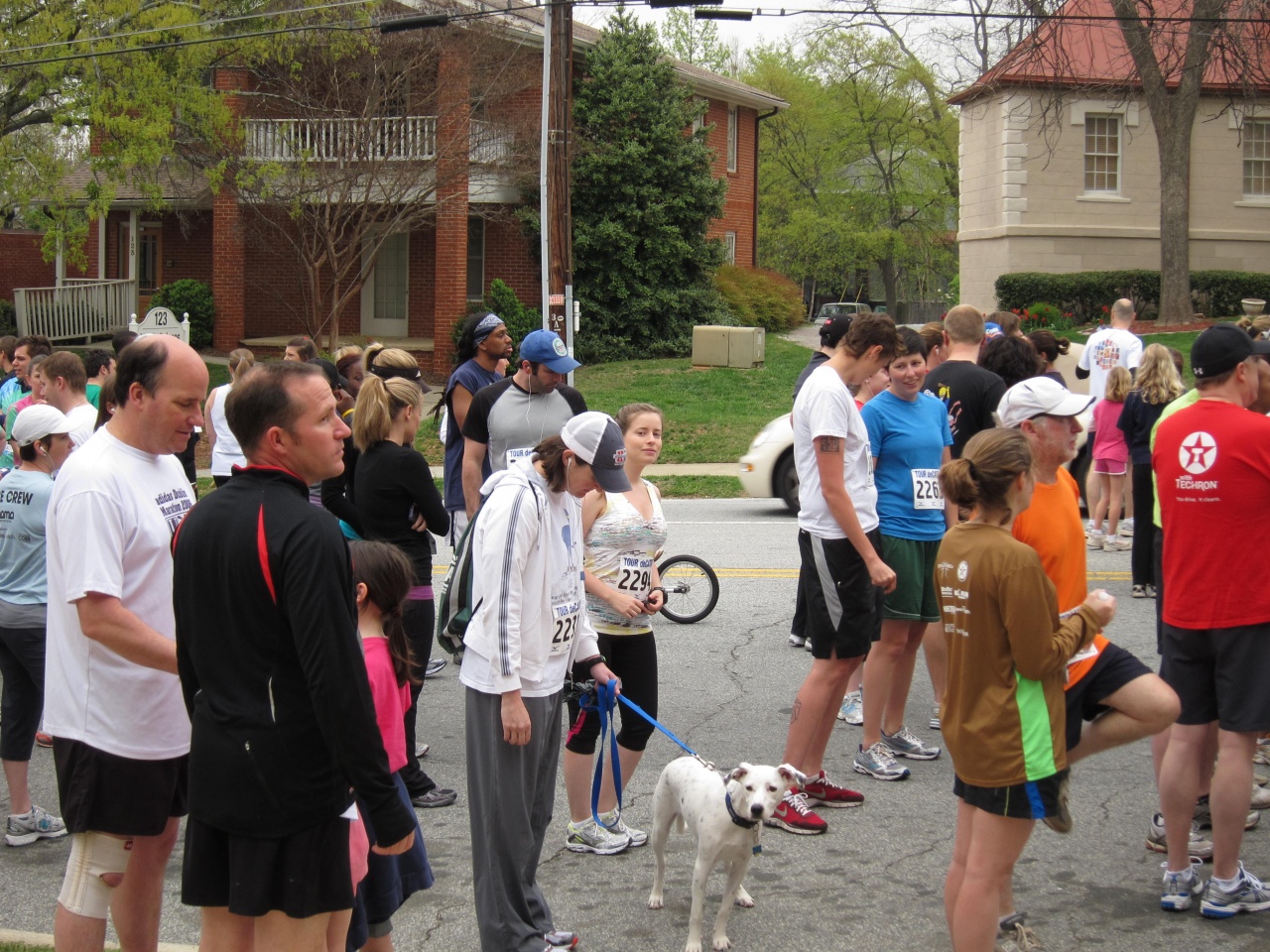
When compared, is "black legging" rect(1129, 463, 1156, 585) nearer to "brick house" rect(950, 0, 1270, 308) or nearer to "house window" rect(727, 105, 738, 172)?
"brick house" rect(950, 0, 1270, 308)

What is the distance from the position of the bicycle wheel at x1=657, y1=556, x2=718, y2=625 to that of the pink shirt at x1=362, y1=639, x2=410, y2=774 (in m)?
5.27

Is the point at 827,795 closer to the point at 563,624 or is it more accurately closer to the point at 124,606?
the point at 563,624

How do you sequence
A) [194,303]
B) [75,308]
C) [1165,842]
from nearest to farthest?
[1165,842] → [194,303] → [75,308]

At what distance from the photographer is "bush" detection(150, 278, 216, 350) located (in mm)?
29875

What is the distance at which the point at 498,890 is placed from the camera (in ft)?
13.6

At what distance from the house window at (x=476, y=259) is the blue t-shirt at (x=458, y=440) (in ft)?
75.9

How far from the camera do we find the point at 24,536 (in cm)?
543

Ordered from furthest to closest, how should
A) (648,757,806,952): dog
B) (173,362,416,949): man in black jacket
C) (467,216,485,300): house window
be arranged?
(467,216,485,300): house window, (648,757,806,952): dog, (173,362,416,949): man in black jacket

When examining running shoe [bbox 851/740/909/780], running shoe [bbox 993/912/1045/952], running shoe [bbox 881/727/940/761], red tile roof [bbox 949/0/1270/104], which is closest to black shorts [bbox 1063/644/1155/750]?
running shoe [bbox 993/912/1045/952]

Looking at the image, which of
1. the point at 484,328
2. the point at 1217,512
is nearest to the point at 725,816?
the point at 1217,512

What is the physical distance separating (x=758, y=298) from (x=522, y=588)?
32.6m

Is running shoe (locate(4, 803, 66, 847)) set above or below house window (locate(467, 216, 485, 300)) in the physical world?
below

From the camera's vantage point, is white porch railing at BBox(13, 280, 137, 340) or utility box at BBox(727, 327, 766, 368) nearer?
utility box at BBox(727, 327, 766, 368)

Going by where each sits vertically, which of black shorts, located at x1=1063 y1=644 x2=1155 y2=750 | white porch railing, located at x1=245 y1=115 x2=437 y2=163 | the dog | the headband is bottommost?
the dog
